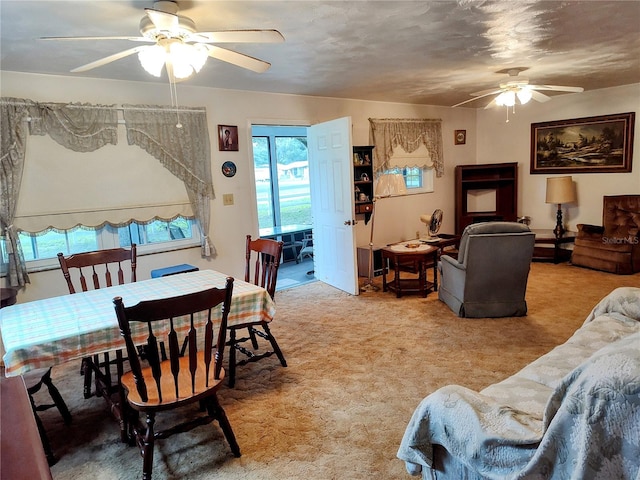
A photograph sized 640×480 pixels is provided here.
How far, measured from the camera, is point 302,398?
2598mm

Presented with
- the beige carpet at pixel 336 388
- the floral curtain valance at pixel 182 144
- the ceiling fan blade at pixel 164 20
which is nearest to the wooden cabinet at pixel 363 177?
the beige carpet at pixel 336 388

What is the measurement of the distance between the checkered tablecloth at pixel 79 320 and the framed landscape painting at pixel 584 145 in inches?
216

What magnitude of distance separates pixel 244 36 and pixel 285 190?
542 cm

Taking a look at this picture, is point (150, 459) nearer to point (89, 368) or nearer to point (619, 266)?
point (89, 368)

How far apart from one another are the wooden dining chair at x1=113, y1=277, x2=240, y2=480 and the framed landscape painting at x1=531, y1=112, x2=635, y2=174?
586 cm

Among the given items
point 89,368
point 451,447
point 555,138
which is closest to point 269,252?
point 89,368

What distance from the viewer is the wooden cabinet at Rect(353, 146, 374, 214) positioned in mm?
5219

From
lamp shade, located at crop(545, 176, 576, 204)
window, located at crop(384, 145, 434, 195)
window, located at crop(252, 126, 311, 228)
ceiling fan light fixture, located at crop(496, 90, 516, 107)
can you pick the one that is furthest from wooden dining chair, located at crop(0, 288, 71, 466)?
lamp shade, located at crop(545, 176, 576, 204)

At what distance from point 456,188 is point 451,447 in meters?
5.72

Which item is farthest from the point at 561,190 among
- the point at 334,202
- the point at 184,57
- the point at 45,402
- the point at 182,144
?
the point at 45,402

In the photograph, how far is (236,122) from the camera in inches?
175

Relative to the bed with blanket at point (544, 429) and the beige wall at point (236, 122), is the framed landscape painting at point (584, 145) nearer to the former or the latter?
the beige wall at point (236, 122)

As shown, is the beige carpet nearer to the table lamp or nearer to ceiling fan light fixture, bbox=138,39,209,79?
the table lamp

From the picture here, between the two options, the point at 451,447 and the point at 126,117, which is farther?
the point at 126,117
